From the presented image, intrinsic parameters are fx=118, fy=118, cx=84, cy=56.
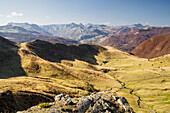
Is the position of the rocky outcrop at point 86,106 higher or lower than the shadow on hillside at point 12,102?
higher

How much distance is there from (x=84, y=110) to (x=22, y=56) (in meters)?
104

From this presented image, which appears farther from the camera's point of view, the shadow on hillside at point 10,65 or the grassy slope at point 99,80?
the shadow on hillside at point 10,65

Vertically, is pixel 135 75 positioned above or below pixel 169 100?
above

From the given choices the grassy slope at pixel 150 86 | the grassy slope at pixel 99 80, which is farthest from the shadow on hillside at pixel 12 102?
the grassy slope at pixel 150 86

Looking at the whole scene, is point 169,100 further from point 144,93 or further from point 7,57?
point 7,57

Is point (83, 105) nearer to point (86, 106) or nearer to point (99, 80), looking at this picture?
point (86, 106)

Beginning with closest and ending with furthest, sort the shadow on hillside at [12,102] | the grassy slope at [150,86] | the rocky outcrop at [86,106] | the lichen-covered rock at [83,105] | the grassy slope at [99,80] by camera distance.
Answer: the rocky outcrop at [86,106] < the lichen-covered rock at [83,105] < the shadow on hillside at [12,102] < the grassy slope at [99,80] < the grassy slope at [150,86]

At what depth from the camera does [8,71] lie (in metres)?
79.3

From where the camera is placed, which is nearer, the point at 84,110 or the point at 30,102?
the point at 84,110

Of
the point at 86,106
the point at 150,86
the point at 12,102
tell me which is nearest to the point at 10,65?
the point at 12,102

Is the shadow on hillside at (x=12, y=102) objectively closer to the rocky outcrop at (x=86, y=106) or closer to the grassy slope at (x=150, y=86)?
the rocky outcrop at (x=86, y=106)

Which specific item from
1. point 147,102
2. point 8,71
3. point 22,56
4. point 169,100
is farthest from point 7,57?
point 169,100

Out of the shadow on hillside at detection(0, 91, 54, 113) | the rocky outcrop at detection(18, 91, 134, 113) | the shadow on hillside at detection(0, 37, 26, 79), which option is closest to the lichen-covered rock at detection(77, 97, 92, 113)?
the rocky outcrop at detection(18, 91, 134, 113)

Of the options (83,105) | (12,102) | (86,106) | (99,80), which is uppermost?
(83,105)
